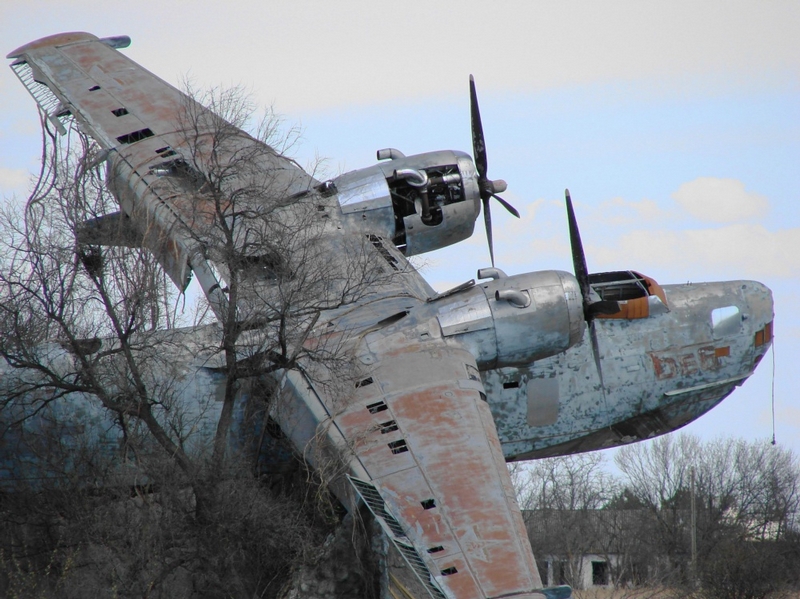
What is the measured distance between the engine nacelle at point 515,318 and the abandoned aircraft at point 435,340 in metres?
0.03

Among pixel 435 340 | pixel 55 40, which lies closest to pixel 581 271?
pixel 435 340

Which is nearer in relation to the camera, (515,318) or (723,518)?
(515,318)

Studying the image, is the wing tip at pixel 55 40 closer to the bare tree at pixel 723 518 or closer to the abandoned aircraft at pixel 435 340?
the abandoned aircraft at pixel 435 340

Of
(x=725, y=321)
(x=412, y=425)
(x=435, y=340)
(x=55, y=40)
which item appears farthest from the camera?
(x=55, y=40)

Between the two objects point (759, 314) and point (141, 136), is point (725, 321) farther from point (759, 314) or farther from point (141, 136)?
point (141, 136)

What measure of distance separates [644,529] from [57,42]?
21283mm

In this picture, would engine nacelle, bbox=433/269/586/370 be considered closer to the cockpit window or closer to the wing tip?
the cockpit window

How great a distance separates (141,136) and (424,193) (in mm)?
6533

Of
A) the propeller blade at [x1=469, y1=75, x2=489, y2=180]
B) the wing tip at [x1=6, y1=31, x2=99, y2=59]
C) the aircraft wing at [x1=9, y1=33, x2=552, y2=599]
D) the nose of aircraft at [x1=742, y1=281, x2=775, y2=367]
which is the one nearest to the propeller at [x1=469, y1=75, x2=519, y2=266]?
the propeller blade at [x1=469, y1=75, x2=489, y2=180]

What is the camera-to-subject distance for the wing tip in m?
25.7

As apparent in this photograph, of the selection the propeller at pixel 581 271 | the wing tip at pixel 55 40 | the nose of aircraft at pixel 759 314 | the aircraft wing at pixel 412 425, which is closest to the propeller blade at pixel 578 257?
the propeller at pixel 581 271

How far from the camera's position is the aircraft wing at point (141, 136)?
18.4m

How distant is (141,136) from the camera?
2272 centimetres

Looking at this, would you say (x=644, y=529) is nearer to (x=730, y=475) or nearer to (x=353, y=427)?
(x=730, y=475)
